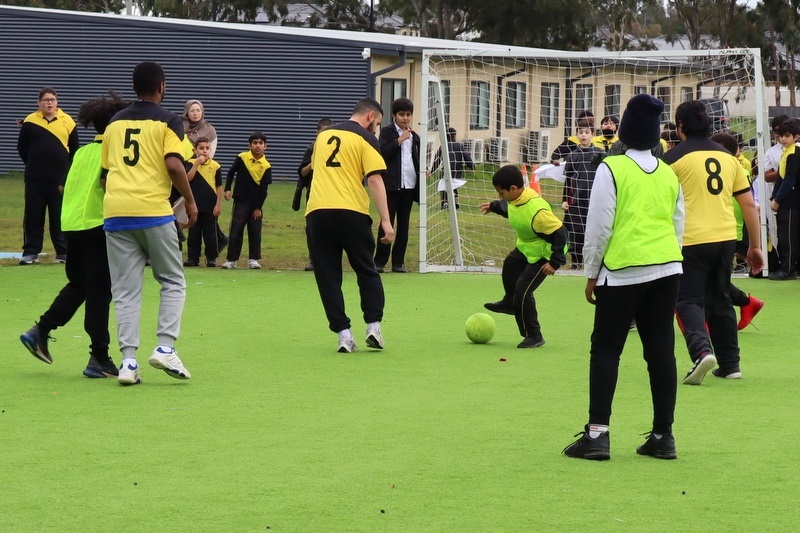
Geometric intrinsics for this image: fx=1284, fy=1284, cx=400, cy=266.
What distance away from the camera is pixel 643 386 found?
27.2 feet

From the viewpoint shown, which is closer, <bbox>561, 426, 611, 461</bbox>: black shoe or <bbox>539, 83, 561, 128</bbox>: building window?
<bbox>561, 426, 611, 461</bbox>: black shoe

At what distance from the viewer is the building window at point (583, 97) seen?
918 inches

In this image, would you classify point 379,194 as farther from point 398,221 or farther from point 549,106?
point 549,106

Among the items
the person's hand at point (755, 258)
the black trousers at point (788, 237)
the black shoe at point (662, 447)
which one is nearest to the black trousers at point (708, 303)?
the person's hand at point (755, 258)

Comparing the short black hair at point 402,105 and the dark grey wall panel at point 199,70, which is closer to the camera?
the short black hair at point 402,105

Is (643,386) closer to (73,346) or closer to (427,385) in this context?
(427,385)

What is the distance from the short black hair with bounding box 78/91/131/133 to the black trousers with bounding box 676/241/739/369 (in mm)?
3834

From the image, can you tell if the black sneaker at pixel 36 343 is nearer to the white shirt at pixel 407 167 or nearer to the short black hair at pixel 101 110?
the short black hair at pixel 101 110

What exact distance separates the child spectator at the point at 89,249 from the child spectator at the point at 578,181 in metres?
8.39

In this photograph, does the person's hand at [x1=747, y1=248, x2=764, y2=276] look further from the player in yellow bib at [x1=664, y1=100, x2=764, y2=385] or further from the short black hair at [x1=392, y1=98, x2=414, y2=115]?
the short black hair at [x1=392, y1=98, x2=414, y2=115]

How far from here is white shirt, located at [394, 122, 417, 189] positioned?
15320 mm

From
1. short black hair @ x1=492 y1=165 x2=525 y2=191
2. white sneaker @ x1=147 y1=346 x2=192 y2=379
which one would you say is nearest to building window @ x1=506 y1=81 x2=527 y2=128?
short black hair @ x1=492 y1=165 x2=525 y2=191

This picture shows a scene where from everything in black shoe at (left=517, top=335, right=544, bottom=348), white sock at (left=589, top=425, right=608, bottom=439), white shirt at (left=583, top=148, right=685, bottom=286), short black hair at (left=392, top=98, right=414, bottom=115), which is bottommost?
black shoe at (left=517, top=335, right=544, bottom=348)

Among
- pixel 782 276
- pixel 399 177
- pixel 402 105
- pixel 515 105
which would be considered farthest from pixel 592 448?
pixel 515 105
